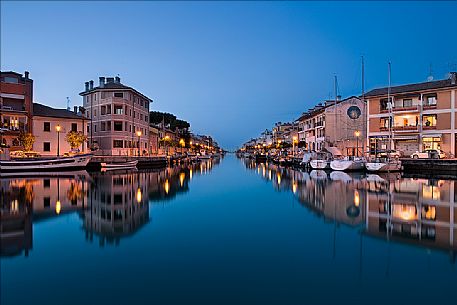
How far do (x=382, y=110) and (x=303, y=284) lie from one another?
4358 cm

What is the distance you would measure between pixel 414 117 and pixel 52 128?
4517 cm

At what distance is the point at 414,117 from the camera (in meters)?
43.3

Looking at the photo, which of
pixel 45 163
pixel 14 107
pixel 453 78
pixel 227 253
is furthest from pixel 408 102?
pixel 14 107

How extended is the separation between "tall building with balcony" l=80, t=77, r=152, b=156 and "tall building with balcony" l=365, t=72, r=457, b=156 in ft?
107

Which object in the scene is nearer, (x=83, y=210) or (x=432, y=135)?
(x=83, y=210)

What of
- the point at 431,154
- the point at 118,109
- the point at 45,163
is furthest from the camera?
the point at 118,109

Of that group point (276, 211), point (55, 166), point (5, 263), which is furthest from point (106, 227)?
point (55, 166)

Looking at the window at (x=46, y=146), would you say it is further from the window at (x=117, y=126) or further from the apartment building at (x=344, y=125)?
the apartment building at (x=344, y=125)

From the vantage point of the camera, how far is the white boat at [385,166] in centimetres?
3567

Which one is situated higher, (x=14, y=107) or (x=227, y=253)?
(x=14, y=107)

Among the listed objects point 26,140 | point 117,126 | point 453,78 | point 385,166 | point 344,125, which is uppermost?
point 453,78

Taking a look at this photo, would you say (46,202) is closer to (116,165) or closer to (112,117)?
(116,165)

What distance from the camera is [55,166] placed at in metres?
36.3

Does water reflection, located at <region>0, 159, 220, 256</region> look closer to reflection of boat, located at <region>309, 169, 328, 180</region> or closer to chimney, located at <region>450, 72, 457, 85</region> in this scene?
reflection of boat, located at <region>309, 169, 328, 180</region>
